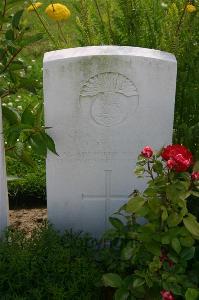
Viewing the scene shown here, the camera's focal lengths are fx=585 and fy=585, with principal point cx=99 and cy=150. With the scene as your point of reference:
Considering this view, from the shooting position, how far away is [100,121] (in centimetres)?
269

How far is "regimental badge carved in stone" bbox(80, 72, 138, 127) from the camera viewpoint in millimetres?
A: 2605

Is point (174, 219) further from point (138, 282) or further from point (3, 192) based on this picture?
point (3, 192)

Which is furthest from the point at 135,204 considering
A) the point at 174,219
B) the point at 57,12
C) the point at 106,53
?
the point at 57,12

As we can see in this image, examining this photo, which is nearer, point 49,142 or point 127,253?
point 127,253

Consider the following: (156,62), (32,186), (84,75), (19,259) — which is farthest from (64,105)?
(32,186)

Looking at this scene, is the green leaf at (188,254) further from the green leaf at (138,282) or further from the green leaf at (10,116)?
the green leaf at (10,116)

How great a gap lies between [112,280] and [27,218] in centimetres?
112

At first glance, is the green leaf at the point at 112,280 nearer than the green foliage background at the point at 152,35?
Yes

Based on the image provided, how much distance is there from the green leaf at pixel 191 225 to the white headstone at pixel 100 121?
Answer: 560 mm

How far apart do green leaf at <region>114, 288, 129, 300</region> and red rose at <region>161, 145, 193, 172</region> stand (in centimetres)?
53

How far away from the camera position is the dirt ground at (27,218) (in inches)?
130

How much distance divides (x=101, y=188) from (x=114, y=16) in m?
1.05

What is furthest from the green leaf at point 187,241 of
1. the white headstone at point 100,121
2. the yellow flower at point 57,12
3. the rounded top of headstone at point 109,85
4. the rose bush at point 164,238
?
the yellow flower at point 57,12

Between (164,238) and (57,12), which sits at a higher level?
(57,12)
